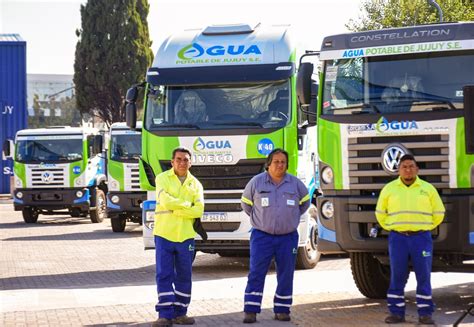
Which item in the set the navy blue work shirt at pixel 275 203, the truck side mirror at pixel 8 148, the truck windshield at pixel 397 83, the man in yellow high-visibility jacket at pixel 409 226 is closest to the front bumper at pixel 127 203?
the truck side mirror at pixel 8 148

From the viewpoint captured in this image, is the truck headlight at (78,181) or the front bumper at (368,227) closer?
the front bumper at (368,227)

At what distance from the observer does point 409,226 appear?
10.4 m

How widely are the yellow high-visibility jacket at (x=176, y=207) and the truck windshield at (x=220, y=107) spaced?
436cm

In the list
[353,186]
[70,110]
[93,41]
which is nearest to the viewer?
[353,186]

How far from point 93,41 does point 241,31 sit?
50.9 meters

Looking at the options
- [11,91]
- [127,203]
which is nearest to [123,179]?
[127,203]

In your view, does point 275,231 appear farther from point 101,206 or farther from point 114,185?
point 101,206

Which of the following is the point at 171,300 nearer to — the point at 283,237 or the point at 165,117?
the point at 283,237

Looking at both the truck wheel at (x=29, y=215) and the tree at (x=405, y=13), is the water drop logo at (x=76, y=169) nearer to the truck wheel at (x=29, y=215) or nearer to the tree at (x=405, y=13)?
the truck wheel at (x=29, y=215)

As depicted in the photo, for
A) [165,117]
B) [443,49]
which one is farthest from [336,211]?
[165,117]

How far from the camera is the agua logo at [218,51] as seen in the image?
1527 centimetres

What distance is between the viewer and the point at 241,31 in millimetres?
15719

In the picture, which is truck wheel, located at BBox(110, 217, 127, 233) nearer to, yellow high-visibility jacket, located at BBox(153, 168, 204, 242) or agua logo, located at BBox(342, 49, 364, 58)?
agua logo, located at BBox(342, 49, 364, 58)

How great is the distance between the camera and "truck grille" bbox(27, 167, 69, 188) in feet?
93.3
